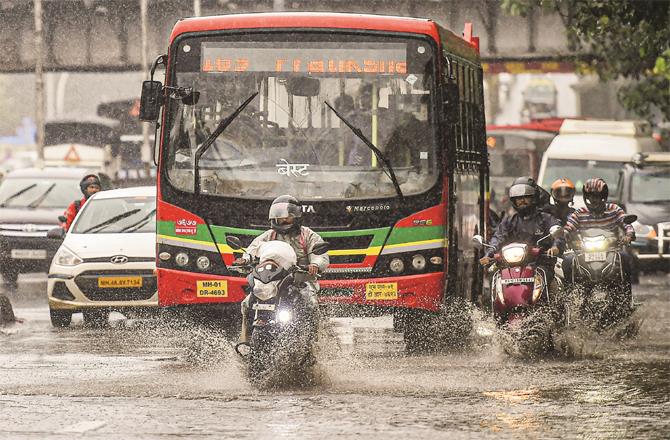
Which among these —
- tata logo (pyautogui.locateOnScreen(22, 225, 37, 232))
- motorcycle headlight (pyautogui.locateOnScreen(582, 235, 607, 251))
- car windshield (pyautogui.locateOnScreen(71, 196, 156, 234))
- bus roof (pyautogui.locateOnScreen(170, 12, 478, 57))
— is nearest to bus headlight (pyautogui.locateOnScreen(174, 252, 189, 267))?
bus roof (pyautogui.locateOnScreen(170, 12, 478, 57))

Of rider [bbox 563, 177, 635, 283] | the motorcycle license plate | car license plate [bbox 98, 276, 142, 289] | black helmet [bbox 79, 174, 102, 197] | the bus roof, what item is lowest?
car license plate [bbox 98, 276, 142, 289]

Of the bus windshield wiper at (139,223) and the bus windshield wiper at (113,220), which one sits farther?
the bus windshield wiper at (113,220)

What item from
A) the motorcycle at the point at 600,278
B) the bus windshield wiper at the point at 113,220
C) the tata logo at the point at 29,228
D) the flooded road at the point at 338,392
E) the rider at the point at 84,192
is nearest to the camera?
the flooded road at the point at 338,392

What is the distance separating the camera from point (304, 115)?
15750 millimetres

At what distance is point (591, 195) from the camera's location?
17109mm

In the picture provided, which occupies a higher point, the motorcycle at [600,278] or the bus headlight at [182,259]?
the bus headlight at [182,259]

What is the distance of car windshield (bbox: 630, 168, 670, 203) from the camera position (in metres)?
30.5

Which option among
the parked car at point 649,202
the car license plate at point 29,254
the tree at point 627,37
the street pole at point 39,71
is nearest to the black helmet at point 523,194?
the tree at point 627,37

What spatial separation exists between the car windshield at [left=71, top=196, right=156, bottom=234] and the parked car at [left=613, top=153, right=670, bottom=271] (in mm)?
10993

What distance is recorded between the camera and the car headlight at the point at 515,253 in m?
15.0

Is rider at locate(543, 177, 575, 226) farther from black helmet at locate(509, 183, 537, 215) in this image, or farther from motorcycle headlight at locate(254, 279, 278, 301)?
motorcycle headlight at locate(254, 279, 278, 301)

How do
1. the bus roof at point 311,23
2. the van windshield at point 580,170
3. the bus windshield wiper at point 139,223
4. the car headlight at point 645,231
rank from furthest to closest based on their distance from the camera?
the van windshield at point 580,170 → the car headlight at point 645,231 → the bus windshield wiper at point 139,223 → the bus roof at point 311,23

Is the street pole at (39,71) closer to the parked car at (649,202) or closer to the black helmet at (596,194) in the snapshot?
the parked car at (649,202)

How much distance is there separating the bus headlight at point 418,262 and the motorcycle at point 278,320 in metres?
3.07
